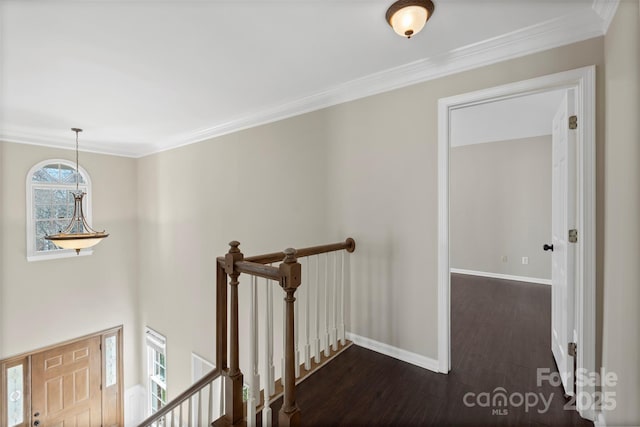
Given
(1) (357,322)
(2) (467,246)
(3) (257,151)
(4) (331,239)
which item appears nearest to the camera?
(1) (357,322)

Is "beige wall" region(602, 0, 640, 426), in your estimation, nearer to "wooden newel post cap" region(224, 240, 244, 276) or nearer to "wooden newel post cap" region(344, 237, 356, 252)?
"wooden newel post cap" region(344, 237, 356, 252)

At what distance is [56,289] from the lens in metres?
4.55

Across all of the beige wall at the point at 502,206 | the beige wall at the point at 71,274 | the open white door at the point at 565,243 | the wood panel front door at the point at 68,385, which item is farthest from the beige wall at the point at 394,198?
the wood panel front door at the point at 68,385

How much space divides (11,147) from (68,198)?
0.99 m

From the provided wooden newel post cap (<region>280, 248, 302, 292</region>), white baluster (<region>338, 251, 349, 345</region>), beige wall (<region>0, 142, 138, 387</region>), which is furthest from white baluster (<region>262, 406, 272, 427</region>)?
beige wall (<region>0, 142, 138, 387</region>)

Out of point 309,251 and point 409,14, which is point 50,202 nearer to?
point 309,251

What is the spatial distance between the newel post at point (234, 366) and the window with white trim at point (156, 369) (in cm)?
402

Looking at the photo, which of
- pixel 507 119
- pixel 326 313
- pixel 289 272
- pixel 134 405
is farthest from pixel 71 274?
pixel 507 119

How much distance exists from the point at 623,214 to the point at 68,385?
23.3 feet

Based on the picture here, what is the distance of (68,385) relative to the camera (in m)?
4.69

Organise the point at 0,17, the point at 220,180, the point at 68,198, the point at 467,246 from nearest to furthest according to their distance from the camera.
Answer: the point at 0,17, the point at 220,180, the point at 68,198, the point at 467,246

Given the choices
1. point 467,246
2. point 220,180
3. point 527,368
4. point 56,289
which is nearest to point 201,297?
point 220,180

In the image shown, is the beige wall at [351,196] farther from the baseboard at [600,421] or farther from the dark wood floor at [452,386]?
the baseboard at [600,421]

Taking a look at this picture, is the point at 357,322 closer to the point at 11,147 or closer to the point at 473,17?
the point at 473,17
